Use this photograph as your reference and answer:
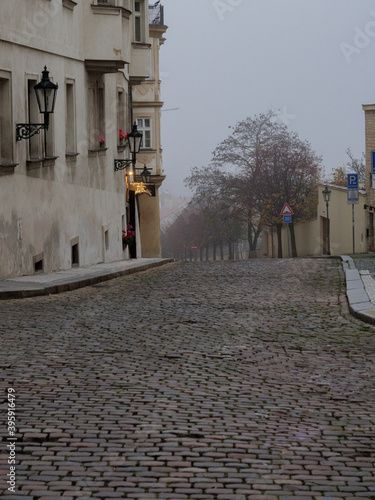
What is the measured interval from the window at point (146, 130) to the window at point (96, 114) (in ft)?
61.5

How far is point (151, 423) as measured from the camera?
6.12m

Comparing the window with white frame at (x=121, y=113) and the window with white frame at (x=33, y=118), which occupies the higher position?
the window with white frame at (x=121, y=113)

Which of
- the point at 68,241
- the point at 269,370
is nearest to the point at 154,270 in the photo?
the point at 68,241

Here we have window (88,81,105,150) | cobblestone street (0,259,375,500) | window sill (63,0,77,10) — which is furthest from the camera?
window (88,81,105,150)

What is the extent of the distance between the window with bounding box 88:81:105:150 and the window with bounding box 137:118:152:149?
1873cm

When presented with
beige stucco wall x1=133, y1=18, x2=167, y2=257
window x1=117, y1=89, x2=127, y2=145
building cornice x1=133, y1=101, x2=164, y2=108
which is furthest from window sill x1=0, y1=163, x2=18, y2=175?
building cornice x1=133, y1=101, x2=164, y2=108

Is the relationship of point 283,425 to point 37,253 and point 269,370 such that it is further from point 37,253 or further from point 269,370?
point 37,253

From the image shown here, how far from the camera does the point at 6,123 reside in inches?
733

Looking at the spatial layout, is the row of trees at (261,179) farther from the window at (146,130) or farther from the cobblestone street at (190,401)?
the cobblestone street at (190,401)

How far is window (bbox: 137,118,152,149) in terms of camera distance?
4653 cm

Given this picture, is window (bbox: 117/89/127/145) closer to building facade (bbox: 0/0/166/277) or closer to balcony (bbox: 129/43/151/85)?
building facade (bbox: 0/0/166/277)

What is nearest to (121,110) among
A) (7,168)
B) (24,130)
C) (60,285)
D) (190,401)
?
(24,130)

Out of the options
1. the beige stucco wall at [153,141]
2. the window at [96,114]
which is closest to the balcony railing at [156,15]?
the beige stucco wall at [153,141]

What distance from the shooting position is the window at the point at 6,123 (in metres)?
18.6
